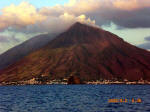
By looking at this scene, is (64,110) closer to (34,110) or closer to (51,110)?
(51,110)

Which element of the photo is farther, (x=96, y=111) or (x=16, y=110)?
(x=16, y=110)

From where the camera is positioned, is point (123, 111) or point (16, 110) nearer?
point (123, 111)

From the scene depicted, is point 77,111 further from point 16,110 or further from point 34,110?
point 16,110

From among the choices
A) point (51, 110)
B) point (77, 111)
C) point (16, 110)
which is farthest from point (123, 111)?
point (16, 110)

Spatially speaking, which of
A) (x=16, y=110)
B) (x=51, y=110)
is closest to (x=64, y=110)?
(x=51, y=110)

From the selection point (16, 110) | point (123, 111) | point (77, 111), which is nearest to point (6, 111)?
point (16, 110)

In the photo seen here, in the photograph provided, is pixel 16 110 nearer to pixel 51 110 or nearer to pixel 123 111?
pixel 51 110
